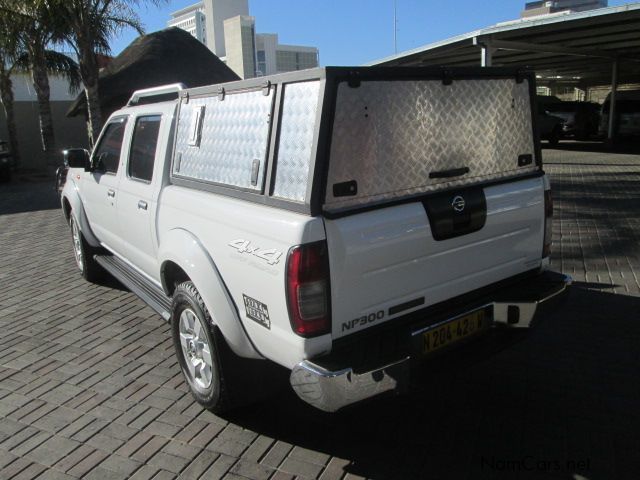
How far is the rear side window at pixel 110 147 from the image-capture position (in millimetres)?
4605

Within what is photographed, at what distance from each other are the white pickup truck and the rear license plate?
1 centimetres

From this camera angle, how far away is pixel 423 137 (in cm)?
276

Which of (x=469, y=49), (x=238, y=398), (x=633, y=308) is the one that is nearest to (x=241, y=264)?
(x=238, y=398)

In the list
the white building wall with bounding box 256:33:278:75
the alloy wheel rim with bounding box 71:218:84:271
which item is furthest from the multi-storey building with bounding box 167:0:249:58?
the alloy wheel rim with bounding box 71:218:84:271

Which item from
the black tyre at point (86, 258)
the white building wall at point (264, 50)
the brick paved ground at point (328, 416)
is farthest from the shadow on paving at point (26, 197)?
the white building wall at point (264, 50)

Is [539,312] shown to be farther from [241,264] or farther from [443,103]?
[241,264]

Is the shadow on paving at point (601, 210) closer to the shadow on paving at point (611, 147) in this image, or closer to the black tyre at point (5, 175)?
the shadow on paving at point (611, 147)

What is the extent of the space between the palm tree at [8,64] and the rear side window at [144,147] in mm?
13552

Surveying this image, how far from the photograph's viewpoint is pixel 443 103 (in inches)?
111

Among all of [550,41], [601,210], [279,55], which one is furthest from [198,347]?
[279,55]

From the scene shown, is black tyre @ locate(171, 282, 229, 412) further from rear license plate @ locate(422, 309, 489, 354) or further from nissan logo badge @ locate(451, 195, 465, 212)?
nissan logo badge @ locate(451, 195, 465, 212)

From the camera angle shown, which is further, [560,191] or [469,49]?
[469,49]

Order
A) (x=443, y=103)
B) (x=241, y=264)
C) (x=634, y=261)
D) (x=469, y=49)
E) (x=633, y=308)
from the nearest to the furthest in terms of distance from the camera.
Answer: (x=241, y=264) → (x=443, y=103) → (x=633, y=308) → (x=634, y=261) → (x=469, y=49)

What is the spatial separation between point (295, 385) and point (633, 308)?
3429mm
